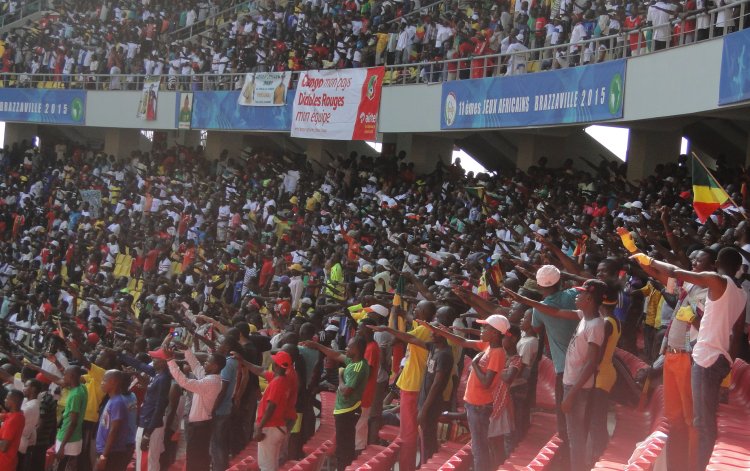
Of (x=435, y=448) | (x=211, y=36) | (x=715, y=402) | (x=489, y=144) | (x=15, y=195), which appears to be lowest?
(x=435, y=448)

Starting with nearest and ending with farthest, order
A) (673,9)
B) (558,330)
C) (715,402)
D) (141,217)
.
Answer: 1. (715,402)
2. (558,330)
3. (673,9)
4. (141,217)

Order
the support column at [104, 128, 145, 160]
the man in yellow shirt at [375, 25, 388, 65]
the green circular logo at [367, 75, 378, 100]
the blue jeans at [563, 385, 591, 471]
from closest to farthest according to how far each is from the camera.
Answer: the blue jeans at [563, 385, 591, 471] < the green circular logo at [367, 75, 378, 100] < the man in yellow shirt at [375, 25, 388, 65] < the support column at [104, 128, 145, 160]

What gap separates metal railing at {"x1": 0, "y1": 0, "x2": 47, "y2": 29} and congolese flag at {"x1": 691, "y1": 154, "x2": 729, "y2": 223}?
27.8 m

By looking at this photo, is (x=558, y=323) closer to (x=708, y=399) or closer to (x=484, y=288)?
(x=708, y=399)

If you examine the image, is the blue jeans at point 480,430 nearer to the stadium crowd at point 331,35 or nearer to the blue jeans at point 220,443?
the blue jeans at point 220,443

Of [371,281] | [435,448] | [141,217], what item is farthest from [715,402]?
[141,217]

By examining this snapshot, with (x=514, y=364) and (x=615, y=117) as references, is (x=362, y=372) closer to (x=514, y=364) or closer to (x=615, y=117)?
(x=514, y=364)

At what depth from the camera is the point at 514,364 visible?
692cm

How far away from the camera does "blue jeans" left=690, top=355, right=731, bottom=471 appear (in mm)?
5477

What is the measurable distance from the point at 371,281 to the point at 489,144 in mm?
11999

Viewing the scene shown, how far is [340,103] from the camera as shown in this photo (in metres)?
22.0

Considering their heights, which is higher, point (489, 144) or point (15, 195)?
point (489, 144)

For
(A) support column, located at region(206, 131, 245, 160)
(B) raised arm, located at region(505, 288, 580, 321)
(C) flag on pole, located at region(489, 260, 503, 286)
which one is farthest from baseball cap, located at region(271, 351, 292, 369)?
(A) support column, located at region(206, 131, 245, 160)

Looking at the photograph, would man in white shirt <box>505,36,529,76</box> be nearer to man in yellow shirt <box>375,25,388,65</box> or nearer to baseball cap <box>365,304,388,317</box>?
man in yellow shirt <box>375,25,388,65</box>
